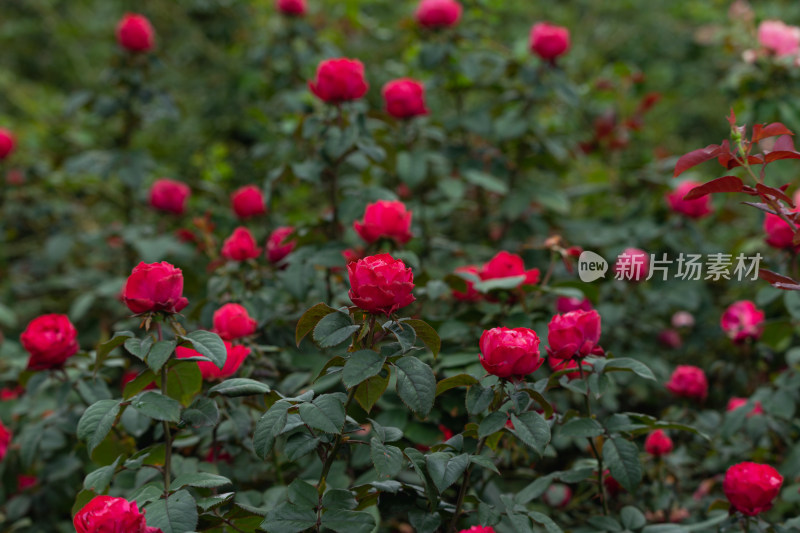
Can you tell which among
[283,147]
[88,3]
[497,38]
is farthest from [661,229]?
[88,3]

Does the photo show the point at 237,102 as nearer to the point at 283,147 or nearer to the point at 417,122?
the point at 283,147

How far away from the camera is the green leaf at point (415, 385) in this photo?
0.88 metres

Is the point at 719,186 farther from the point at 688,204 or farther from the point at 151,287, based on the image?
the point at 688,204

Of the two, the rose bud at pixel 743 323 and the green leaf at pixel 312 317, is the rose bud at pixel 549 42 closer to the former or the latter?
the rose bud at pixel 743 323

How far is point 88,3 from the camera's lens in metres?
4.65

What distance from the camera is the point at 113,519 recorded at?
809mm

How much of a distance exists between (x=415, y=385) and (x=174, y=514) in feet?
1.19

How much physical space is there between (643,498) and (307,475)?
748 millimetres

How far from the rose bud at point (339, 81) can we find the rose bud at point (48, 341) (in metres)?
0.73

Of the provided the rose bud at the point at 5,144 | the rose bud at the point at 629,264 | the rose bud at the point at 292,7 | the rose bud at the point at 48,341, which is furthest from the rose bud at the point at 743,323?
the rose bud at the point at 5,144

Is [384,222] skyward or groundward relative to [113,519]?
skyward

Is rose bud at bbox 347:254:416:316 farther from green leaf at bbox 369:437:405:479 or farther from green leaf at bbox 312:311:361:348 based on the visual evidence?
green leaf at bbox 369:437:405:479

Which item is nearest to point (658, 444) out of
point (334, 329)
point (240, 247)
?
point (334, 329)

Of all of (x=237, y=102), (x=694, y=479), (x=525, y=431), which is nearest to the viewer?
(x=525, y=431)
